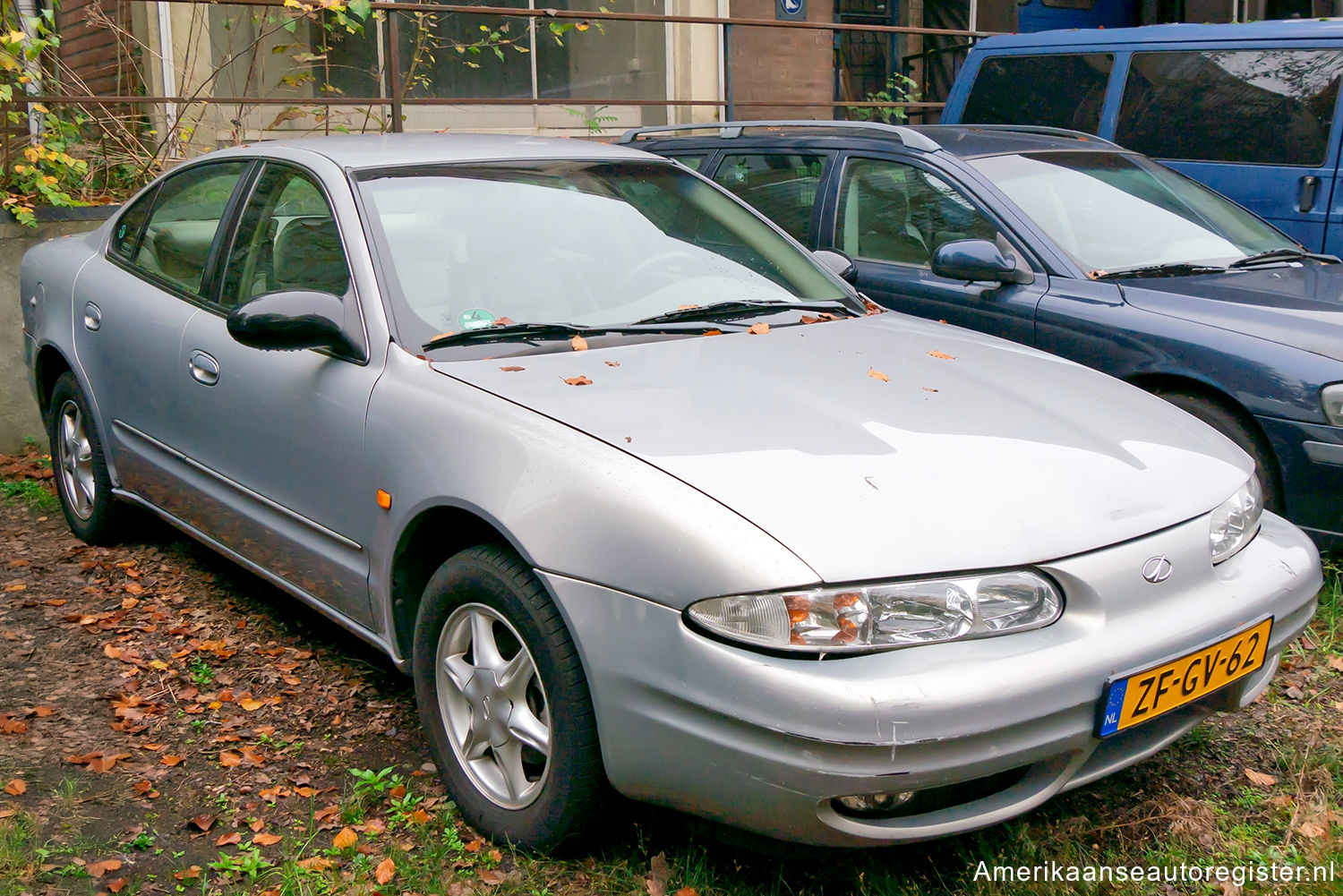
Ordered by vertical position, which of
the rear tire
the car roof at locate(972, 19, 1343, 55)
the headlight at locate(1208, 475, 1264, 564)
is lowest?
the rear tire

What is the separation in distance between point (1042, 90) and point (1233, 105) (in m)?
1.15

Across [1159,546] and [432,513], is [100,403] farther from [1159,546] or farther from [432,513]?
[1159,546]

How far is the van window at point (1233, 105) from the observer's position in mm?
6547

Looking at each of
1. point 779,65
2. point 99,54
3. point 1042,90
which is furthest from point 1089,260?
point 779,65

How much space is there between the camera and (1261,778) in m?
3.22

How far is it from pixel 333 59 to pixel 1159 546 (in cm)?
838

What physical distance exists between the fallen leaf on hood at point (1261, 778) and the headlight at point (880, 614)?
3.90 ft

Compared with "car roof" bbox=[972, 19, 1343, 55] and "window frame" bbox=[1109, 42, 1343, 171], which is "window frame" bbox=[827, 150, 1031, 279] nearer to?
"window frame" bbox=[1109, 42, 1343, 171]

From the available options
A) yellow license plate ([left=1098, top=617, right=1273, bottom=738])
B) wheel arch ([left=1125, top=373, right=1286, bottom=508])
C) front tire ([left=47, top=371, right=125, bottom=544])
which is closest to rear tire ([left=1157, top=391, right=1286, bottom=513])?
wheel arch ([left=1125, top=373, right=1286, bottom=508])

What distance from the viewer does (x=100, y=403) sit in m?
4.59

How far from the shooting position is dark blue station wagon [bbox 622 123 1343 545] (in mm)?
Result: 4184

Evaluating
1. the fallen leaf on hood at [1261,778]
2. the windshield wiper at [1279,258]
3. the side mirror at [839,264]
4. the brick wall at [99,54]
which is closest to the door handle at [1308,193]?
the windshield wiper at [1279,258]

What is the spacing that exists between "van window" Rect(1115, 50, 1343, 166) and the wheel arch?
2759mm

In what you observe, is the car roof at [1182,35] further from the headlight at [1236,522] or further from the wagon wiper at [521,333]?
the wagon wiper at [521,333]
